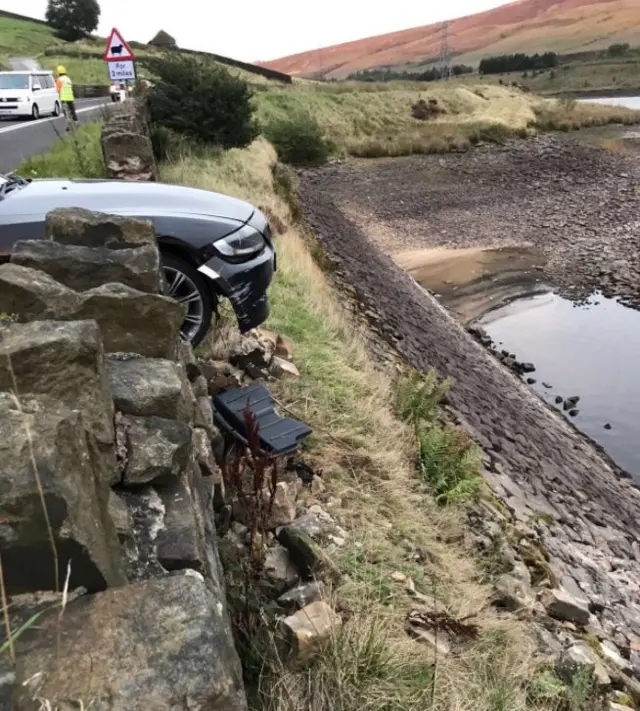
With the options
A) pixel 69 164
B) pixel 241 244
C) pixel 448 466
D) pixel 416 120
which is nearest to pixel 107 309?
pixel 241 244

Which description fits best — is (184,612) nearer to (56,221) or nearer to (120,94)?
(56,221)

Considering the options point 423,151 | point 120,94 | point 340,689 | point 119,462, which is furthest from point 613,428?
point 423,151

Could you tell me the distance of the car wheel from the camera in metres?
4.88

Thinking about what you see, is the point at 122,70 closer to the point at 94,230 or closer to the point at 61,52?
the point at 94,230

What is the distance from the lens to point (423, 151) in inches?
1355

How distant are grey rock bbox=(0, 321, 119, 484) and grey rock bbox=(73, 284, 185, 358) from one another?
2.30ft

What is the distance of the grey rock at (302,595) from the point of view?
2.93 m

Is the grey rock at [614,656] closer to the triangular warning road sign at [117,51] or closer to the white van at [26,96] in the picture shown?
the triangular warning road sign at [117,51]

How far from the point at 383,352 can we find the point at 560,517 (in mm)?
3044

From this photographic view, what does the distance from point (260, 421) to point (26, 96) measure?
22736 millimetres

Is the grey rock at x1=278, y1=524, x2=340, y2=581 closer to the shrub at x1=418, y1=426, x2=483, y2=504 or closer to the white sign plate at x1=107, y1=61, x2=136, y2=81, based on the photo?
the shrub at x1=418, y1=426, x2=483, y2=504

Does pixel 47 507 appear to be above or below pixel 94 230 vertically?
above

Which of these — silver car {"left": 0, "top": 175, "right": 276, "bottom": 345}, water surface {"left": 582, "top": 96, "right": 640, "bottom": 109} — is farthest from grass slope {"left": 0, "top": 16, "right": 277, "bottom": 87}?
water surface {"left": 582, "top": 96, "right": 640, "bottom": 109}

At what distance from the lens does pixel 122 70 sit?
42.1 feet
